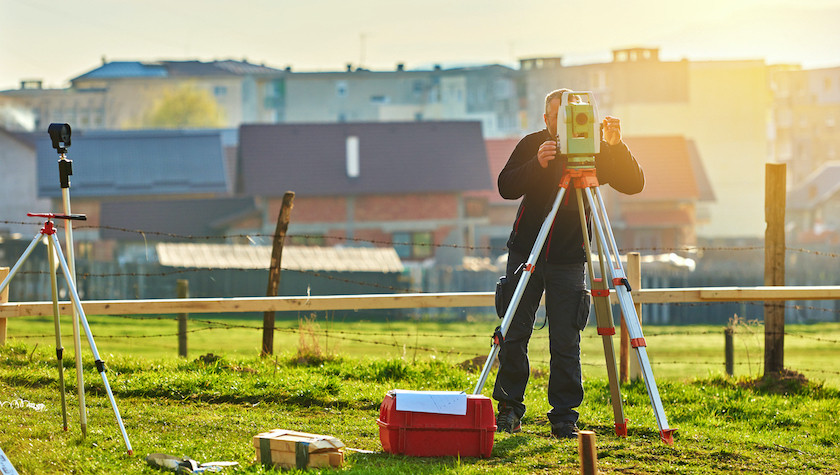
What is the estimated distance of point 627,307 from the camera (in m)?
5.70

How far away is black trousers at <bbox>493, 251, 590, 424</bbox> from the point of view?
20.2 ft

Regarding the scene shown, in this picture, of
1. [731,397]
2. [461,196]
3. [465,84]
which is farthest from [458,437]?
[465,84]

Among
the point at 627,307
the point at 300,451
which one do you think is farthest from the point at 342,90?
the point at 300,451

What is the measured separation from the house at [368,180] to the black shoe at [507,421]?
48.0 m

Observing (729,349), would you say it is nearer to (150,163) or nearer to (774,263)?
(774,263)

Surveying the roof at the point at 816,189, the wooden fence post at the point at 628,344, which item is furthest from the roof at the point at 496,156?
the wooden fence post at the point at 628,344

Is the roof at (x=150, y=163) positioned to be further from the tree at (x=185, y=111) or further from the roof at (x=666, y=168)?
the tree at (x=185, y=111)

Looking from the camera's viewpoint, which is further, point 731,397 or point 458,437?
point 731,397

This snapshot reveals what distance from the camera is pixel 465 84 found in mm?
100500

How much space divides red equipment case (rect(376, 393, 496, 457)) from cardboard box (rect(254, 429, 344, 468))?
37cm

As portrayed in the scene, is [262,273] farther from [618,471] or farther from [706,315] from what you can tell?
[618,471]

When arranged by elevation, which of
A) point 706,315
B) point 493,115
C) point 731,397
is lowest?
point 706,315

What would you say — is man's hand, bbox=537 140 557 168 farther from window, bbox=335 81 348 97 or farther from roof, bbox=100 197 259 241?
window, bbox=335 81 348 97

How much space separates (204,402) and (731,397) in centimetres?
394
